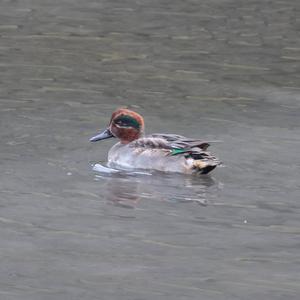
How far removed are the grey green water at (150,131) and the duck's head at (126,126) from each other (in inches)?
10.8

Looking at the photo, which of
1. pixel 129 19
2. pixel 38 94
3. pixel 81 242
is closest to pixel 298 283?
pixel 81 242

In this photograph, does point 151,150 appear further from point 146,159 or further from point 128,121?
point 128,121

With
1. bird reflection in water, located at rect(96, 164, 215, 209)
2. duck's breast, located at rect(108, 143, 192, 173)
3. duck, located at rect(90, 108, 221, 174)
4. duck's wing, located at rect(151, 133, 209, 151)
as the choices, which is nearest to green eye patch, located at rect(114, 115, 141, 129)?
duck, located at rect(90, 108, 221, 174)

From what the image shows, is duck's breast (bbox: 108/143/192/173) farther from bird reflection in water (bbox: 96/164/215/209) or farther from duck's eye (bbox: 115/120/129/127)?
duck's eye (bbox: 115/120/129/127)

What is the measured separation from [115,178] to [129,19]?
9.57 metres

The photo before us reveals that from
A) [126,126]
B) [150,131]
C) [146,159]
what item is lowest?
[150,131]

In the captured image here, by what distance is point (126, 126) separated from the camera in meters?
14.5

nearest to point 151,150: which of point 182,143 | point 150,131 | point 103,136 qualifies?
point 182,143

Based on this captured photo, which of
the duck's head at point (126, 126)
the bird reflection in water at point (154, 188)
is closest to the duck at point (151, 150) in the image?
the duck's head at point (126, 126)

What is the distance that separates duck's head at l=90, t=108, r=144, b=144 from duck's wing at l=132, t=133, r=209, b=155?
1.09 ft

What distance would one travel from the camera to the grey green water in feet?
34.2

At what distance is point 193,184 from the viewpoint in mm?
13383

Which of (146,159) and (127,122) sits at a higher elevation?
(127,122)

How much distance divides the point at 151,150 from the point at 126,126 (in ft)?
2.17
